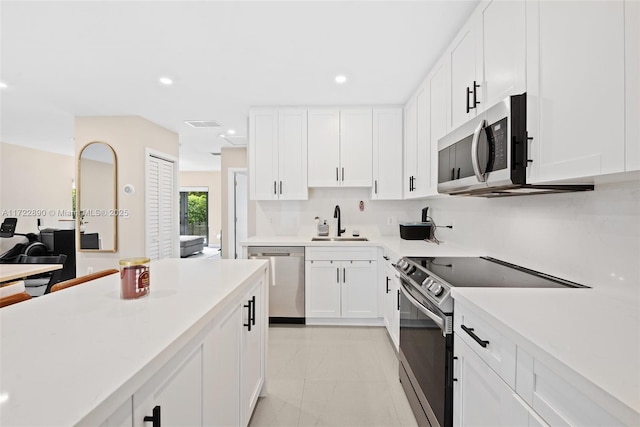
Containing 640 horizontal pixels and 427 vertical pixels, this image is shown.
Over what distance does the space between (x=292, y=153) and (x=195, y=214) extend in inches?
308

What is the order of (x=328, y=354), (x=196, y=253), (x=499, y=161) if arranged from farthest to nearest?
1. (x=196, y=253)
2. (x=328, y=354)
3. (x=499, y=161)

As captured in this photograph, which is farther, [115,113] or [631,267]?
[115,113]

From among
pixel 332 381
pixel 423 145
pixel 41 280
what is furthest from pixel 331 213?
pixel 41 280

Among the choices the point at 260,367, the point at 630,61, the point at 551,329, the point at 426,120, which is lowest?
the point at 260,367

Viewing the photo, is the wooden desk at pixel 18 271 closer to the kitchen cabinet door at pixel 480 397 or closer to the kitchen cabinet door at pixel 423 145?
the kitchen cabinet door at pixel 480 397

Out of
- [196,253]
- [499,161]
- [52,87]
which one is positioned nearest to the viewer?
[499,161]

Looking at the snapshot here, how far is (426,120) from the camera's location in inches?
118

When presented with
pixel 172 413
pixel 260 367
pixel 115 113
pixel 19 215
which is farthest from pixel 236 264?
pixel 19 215

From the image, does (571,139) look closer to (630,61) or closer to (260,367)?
(630,61)

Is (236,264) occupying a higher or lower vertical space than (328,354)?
higher

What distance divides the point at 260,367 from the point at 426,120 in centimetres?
244

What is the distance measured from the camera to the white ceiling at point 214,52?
2100mm

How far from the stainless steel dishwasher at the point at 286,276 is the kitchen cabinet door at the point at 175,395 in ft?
7.94

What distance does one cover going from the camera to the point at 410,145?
11.6 ft
